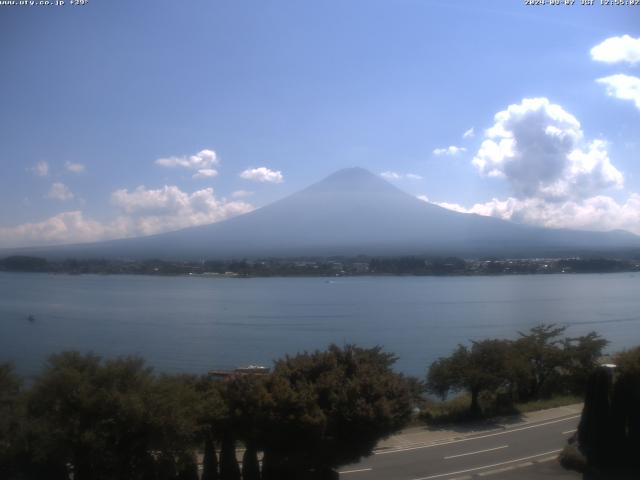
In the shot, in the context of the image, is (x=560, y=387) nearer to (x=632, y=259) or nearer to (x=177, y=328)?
(x=177, y=328)

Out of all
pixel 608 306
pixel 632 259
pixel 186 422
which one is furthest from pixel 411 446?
pixel 632 259

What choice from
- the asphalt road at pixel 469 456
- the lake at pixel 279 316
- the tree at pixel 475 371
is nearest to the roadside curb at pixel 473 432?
the asphalt road at pixel 469 456

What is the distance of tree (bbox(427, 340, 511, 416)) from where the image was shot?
10500 millimetres

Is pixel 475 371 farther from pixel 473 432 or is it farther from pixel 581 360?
pixel 581 360

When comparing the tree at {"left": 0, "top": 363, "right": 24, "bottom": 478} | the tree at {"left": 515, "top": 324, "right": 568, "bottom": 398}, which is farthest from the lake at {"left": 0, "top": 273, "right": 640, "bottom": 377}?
the tree at {"left": 0, "top": 363, "right": 24, "bottom": 478}

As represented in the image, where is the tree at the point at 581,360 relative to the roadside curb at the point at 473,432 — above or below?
above

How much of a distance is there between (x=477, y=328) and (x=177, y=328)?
12602 millimetres

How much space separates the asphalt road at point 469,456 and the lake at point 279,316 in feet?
23.4

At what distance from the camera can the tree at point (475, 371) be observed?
10.5 metres

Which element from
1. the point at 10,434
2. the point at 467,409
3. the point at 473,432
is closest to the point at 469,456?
the point at 473,432

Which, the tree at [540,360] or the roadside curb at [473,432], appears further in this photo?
the tree at [540,360]

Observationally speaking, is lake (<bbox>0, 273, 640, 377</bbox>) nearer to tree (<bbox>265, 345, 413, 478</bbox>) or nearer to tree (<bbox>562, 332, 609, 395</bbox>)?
tree (<bbox>562, 332, 609, 395</bbox>)

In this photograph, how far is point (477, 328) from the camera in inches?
1008

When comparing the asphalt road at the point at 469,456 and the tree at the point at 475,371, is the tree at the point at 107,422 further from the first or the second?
the tree at the point at 475,371
